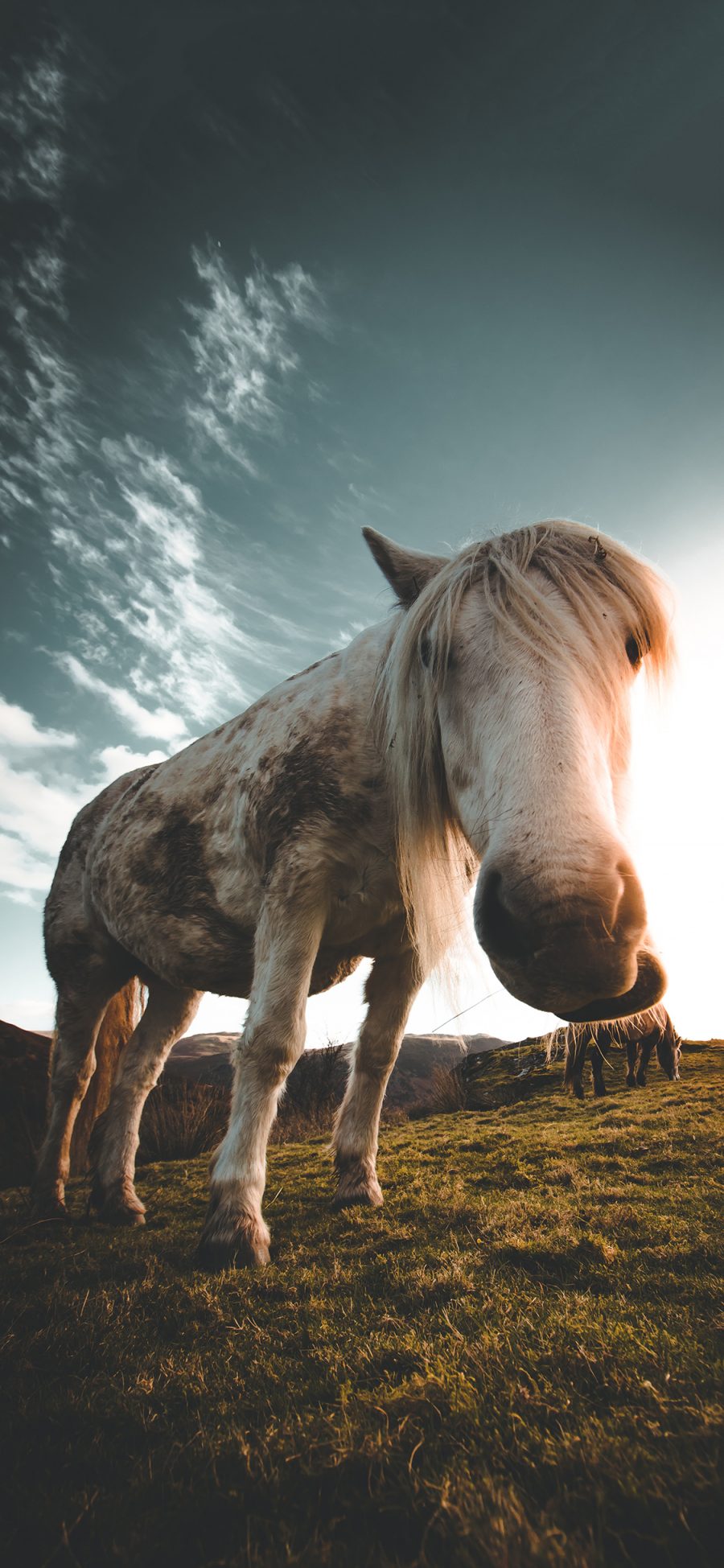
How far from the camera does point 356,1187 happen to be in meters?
3.08

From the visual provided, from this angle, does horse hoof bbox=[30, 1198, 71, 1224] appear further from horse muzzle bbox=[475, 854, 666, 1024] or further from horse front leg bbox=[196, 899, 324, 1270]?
horse muzzle bbox=[475, 854, 666, 1024]

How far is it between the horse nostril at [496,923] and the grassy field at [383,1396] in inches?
30.9

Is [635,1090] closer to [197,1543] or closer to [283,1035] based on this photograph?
[283,1035]

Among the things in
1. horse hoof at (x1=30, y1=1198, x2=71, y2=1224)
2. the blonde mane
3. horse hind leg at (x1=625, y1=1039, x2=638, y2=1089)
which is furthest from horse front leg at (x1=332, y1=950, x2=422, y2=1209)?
horse hoof at (x1=30, y1=1198, x2=71, y2=1224)

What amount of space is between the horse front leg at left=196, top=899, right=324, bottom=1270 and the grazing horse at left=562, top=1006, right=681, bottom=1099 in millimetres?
1177

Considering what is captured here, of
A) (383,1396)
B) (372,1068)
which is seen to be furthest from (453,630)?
(372,1068)

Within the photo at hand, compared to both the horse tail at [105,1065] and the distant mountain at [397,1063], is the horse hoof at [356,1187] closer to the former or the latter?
the horse tail at [105,1065]

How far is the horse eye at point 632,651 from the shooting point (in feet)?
7.43

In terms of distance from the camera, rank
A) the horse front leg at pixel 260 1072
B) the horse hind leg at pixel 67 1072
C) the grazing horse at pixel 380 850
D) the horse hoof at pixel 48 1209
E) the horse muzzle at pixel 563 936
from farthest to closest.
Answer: the horse hind leg at pixel 67 1072
the horse hoof at pixel 48 1209
the horse front leg at pixel 260 1072
the grazing horse at pixel 380 850
the horse muzzle at pixel 563 936

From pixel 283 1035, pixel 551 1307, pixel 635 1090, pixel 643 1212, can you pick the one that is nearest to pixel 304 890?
pixel 283 1035

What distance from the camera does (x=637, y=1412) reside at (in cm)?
94

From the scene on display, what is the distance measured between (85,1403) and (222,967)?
2405 mm

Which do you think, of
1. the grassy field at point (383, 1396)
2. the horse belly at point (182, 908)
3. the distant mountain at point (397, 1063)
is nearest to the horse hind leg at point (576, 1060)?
the grassy field at point (383, 1396)

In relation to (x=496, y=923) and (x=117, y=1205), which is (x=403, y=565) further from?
(x=117, y=1205)
